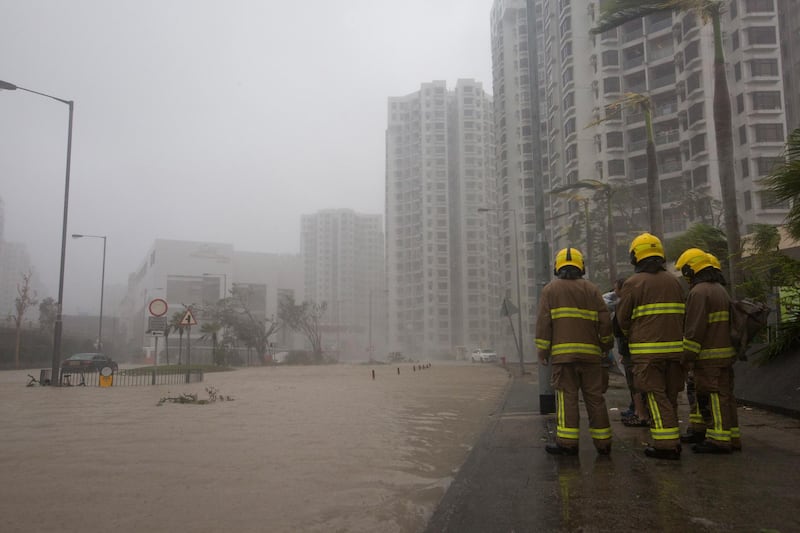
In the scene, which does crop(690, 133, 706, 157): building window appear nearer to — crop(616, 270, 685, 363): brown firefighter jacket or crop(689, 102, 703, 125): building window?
crop(689, 102, 703, 125): building window

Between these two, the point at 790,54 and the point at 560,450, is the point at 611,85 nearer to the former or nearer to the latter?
the point at 790,54

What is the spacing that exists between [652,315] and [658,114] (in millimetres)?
51549

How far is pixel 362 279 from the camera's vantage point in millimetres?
131125

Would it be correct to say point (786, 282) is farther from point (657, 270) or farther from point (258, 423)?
point (258, 423)

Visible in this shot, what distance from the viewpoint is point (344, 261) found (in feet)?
426

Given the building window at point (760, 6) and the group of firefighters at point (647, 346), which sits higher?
the building window at point (760, 6)

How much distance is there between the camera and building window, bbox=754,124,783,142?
41406 mm

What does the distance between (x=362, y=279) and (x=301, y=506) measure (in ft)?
417

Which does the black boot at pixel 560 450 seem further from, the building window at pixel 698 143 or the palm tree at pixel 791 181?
the building window at pixel 698 143

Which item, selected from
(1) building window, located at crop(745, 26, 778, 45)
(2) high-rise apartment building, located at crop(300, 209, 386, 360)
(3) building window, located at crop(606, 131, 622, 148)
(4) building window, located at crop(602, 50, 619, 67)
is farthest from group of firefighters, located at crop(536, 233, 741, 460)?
(2) high-rise apartment building, located at crop(300, 209, 386, 360)

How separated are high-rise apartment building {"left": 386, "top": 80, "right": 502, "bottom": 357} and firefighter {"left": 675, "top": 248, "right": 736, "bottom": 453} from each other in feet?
290

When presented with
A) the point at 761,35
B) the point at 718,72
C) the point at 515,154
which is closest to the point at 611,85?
the point at 761,35

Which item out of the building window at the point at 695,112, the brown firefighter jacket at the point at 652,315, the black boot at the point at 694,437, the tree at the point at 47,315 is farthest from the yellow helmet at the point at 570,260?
the tree at the point at 47,315

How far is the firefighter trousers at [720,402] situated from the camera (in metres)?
4.91
